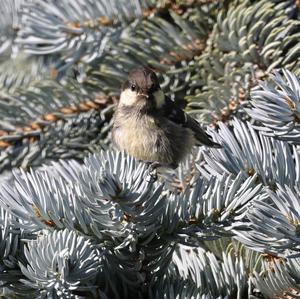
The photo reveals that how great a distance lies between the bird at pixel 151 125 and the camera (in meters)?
2.12

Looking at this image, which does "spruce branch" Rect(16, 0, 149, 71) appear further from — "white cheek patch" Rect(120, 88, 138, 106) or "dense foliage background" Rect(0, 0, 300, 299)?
"white cheek patch" Rect(120, 88, 138, 106)

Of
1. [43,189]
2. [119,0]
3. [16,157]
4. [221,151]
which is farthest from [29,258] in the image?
[119,0]

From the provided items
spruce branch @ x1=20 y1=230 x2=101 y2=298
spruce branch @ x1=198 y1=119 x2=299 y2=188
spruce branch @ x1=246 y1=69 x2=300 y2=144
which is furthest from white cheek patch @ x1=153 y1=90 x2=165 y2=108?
spruce branch @ x1=20 y1=230 x2=101 y2=298

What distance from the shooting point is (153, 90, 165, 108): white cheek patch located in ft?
7.01

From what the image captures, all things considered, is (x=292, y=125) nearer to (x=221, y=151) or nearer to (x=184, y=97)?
(x=221, y=151)

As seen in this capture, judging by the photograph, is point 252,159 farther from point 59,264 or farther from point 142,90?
point 142,90

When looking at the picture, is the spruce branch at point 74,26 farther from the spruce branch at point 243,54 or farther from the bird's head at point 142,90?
the spruce branch at point 243,54

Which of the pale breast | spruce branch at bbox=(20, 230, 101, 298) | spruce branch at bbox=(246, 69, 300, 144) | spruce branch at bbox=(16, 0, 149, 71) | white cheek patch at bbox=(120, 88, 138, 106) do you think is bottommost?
the pale breast

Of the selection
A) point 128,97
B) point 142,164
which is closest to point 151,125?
point 128,97

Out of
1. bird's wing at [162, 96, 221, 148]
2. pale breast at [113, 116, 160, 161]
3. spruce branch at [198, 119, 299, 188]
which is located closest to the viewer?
spruce branch at [198, 119, 299, 188]

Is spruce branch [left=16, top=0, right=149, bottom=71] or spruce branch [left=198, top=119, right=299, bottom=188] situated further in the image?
spruce branch [left=16, top=0, right=149, bottom=71]

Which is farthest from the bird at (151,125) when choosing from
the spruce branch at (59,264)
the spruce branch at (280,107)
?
the spruce branch at (59,264)

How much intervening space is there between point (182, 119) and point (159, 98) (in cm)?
11

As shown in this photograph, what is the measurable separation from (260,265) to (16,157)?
94cm
